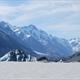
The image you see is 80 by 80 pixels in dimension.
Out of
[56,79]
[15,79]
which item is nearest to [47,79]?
[56,79]

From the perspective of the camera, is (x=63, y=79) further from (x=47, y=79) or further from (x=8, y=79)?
(x=8, y=79)

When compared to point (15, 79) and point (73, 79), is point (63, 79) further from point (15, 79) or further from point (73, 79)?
point (15, 79)

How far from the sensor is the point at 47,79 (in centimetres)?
2483

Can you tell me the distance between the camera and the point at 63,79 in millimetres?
24844

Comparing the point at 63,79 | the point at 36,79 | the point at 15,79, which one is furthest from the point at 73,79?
the point at 15,79

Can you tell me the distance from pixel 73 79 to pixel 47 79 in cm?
209

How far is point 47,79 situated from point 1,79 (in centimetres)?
370

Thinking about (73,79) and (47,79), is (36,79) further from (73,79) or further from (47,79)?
(73,79)

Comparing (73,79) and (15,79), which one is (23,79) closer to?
(15,79)

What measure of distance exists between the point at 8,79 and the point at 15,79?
56cm

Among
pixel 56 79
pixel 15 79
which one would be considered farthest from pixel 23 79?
pixel 56 79

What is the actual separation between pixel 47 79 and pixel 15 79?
8.45ft

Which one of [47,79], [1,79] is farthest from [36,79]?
[1,79]

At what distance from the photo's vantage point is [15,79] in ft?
79.7
